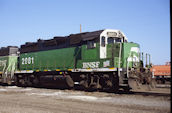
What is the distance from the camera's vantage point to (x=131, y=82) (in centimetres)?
1159

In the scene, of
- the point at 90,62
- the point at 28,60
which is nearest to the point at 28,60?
the point at 28,60

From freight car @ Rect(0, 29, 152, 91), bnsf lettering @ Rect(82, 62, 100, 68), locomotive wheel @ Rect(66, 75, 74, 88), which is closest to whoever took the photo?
freight car @ Rect(0, 29, 152, 91)

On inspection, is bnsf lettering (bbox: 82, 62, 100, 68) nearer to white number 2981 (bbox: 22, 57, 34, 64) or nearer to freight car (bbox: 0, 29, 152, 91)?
freight car (bbox: 0, 29, 152, 91)

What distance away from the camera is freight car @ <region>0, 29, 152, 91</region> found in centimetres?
1255

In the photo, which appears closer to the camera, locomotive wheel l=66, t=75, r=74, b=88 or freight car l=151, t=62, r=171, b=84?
locomotive wheel l=66, t=75, r=74, b=88

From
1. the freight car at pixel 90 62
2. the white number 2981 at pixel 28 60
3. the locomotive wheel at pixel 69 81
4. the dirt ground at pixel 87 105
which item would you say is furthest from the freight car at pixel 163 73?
the dirt ground at pixel 87 105

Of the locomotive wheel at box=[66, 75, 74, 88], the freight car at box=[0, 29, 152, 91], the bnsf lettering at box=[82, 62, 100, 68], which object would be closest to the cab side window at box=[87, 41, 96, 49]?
the freight car at box=[0, 29, 152, 91]

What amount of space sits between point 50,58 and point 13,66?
5.66 metres

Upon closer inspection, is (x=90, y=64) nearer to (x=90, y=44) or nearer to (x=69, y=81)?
(x=90, y=44)

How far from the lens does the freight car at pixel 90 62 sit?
41.2 ft

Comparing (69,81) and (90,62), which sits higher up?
(90,62)

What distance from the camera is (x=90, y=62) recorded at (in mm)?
13742

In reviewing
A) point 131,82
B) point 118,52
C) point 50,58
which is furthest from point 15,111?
point 50,58

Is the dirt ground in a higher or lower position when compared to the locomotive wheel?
lower
